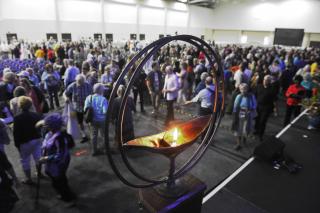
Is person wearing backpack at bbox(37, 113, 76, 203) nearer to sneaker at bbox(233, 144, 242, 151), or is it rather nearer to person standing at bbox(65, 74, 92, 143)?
person standing at bbox(65, 74, 92, 143)

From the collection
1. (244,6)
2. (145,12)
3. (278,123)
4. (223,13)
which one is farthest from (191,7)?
(278,123)

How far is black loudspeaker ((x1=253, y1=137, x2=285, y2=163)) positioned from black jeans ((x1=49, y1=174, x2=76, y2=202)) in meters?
3.44

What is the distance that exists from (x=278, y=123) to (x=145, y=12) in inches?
901

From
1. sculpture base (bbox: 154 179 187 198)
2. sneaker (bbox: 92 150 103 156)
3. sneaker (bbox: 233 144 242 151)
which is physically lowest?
sneaker (bbox: 92 150 103 156)

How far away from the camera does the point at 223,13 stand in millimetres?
31594

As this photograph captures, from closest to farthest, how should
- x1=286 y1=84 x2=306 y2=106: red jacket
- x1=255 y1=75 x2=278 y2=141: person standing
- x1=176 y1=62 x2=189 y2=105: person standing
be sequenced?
x1=255 y1=75 x2=278 y2=141: person standing → x1=286 y1=84 x2=306 y2=106: red jacket → x1=176 y1=62 x2=189 y2=105: person standing

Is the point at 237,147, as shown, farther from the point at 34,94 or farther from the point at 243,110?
the point at 34,94

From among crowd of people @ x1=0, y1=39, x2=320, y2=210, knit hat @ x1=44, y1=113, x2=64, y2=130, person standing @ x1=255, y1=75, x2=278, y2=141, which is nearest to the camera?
knit hat @ x1=44, y1=113, x2=64, y2=130

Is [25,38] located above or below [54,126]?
above

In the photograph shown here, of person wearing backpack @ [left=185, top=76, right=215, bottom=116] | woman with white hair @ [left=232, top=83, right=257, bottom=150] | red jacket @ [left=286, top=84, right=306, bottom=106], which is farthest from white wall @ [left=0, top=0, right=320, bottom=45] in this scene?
red jacket @ [left=286, top=84, right=306, bottom=106]

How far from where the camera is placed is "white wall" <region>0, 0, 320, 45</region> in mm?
17266

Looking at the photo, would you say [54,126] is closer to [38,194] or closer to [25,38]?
[38,194]

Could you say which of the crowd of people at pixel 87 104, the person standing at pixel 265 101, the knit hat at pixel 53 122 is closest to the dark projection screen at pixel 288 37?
the crowd of people at pixel 87 104

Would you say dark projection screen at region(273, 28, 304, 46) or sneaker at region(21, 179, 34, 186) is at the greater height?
dark projection screen at region(273, 28, 304, 46)
